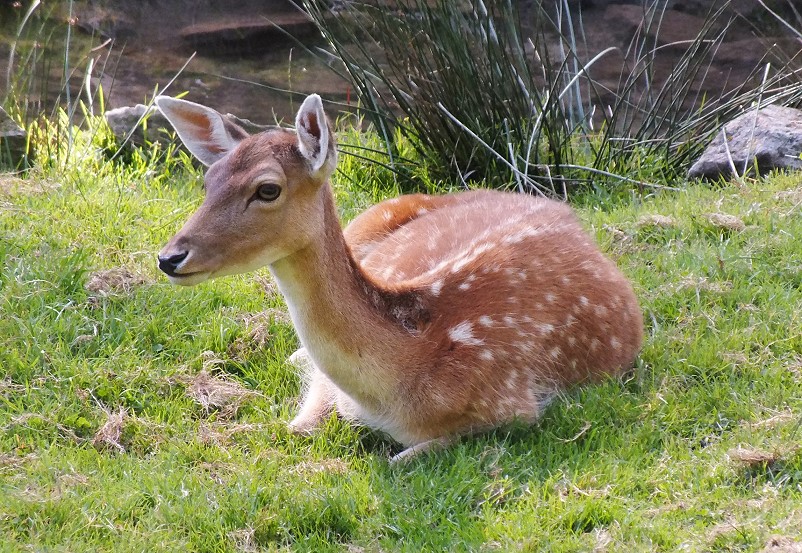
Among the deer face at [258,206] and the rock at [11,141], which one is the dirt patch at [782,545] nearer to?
the deer face at [258,206]

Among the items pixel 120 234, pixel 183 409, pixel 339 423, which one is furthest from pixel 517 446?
pixel 120 234

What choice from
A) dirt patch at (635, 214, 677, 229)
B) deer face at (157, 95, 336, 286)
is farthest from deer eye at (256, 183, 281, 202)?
dirt patch at (635, 214, 677, 229)

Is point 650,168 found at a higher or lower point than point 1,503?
lower

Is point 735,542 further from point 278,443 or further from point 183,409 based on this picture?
point 183,409

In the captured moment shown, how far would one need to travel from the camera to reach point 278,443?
477 cm

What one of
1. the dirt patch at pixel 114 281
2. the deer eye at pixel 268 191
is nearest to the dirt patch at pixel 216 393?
the dirt patch at pixel 114 281

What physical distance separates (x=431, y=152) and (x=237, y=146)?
3.31 metres

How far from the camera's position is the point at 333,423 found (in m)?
4.87

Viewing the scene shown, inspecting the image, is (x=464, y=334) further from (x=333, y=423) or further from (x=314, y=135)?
(x=314, y=135)

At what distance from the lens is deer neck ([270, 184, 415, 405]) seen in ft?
14.6

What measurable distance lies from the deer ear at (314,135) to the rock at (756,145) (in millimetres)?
3498

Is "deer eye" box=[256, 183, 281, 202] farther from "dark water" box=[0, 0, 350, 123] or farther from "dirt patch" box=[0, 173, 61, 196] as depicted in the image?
"dark water" box=[0, 0, 350, 123]

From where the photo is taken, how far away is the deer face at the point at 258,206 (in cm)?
426

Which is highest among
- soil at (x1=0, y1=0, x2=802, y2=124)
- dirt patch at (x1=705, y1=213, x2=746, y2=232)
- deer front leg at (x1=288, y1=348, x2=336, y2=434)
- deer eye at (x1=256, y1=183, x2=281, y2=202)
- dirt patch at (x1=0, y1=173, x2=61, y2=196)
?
deer eye at (x1=256, y1=183, x2=281, y2=202)
